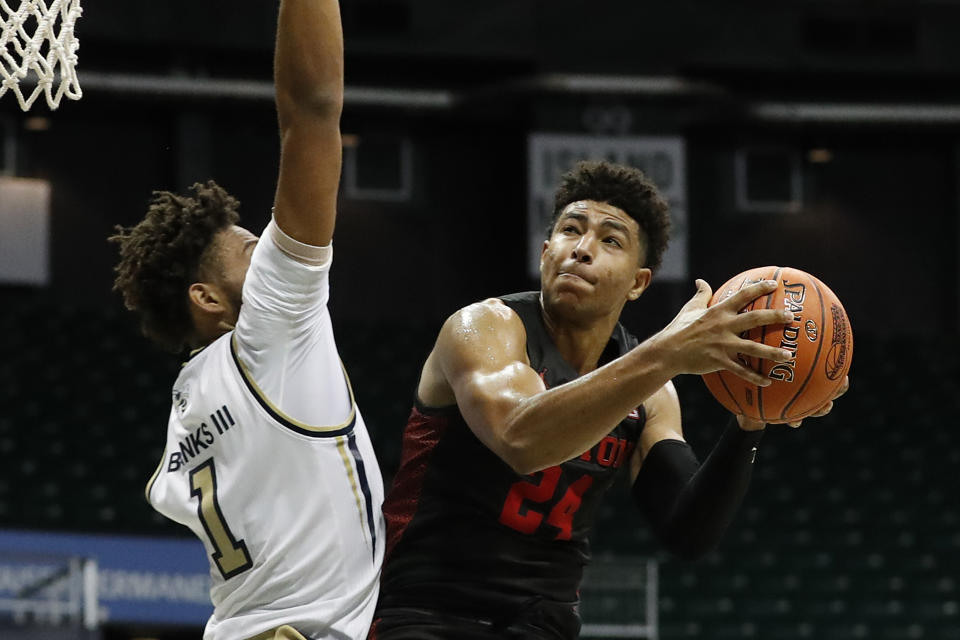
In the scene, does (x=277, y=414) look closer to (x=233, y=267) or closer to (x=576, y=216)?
(x=233, y=267)

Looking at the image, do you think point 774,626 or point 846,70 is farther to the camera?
point 846,70

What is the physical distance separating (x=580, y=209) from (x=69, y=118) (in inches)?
510

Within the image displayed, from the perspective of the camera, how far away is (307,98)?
Result: 2637 millimetres

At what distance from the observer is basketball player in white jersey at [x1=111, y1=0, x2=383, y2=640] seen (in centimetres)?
265

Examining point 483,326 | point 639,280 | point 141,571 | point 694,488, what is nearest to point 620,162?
point 141,571

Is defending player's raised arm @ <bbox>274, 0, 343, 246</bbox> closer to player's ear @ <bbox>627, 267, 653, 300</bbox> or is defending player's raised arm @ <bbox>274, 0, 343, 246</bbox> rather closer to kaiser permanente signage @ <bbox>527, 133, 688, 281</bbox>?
player's ear @ <bbox>627, 267, 653, 300</bbox>

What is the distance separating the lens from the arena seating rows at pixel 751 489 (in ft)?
40.5

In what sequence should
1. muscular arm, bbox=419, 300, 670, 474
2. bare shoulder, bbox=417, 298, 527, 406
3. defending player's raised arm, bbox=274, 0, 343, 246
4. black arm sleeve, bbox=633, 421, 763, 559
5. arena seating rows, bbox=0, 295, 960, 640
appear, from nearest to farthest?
defending player's raised arm, bbox=274, 0, 343, 246 → muscular arm, bbox=419, 300, 670, 474 → bare shoulder, bbox=417, 298, 527, 406 → black arm sleeve, bbox=633, 421, 763, 559 → arena seating rows, bbox=0, 295, 960, 640

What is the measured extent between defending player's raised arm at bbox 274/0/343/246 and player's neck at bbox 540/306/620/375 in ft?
3.43

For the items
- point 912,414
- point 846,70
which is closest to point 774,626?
point 912,414

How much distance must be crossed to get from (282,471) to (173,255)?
2.11 feet

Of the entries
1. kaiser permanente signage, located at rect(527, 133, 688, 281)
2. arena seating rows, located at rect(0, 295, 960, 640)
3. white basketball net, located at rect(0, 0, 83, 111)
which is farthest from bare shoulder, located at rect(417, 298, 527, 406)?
kaiser permanente signage, located at rect(527, 133, 688, 281)

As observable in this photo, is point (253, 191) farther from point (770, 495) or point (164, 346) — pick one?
point (164, 346)

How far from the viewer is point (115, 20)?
14547 millimetres
